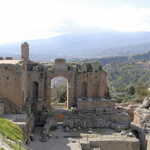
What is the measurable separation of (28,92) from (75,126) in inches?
289

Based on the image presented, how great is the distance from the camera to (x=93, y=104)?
30.4 metres

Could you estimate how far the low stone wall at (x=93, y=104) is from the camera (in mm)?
30109

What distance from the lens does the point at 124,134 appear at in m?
26.8

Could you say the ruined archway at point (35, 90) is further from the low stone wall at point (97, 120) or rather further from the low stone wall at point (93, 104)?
the low stone wall at point (93, 104)

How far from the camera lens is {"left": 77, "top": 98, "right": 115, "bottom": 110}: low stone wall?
98.8ft

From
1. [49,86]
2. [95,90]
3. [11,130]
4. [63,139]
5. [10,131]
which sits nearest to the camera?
[10,131]

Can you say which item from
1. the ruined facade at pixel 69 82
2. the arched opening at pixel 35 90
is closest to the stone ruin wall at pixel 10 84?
the ruined facade at pixel 69 82

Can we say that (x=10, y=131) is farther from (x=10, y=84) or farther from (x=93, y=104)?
(x=93, y=104)

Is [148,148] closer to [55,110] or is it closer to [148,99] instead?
[148,99]

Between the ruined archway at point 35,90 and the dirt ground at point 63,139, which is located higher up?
the ruined archway at point 35,90

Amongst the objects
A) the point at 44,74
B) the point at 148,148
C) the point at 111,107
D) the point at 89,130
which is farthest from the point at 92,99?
the point at 148,148

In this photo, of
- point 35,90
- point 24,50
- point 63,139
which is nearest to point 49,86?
point 35,90

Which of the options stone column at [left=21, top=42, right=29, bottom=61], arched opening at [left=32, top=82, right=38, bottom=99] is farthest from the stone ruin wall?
arched opening at [left=32, top=82, right=38, bottom=99]

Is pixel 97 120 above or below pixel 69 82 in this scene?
below
